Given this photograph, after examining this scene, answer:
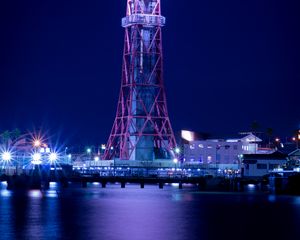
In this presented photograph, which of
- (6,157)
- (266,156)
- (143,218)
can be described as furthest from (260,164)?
(143,218)

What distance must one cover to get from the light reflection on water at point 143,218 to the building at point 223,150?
4596 cm

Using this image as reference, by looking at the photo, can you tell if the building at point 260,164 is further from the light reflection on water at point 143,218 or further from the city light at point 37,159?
the light reflection on water at point 143,218

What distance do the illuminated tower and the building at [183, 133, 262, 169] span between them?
9.39 meters

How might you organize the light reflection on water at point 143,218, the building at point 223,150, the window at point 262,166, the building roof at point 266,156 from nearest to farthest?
1. the light reflection on water at point 143,218
2. the building roof at point 266,156
3. the window at point 262,166
4. the building at point 223,150

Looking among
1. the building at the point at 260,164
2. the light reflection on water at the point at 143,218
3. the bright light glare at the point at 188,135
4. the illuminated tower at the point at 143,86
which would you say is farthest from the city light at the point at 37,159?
the bright light glare at the point at 188,135

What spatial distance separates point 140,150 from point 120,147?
2.89 metres

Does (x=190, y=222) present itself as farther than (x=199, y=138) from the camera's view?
No

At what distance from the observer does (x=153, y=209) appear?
5519cm

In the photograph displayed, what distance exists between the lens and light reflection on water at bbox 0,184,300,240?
40656 mm

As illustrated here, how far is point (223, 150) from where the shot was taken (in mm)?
115000

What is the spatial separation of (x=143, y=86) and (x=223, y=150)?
1706cm

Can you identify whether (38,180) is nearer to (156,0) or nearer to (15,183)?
(15,183)

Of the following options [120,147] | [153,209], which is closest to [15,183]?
[120,147]

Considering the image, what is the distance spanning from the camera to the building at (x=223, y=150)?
11431cm
